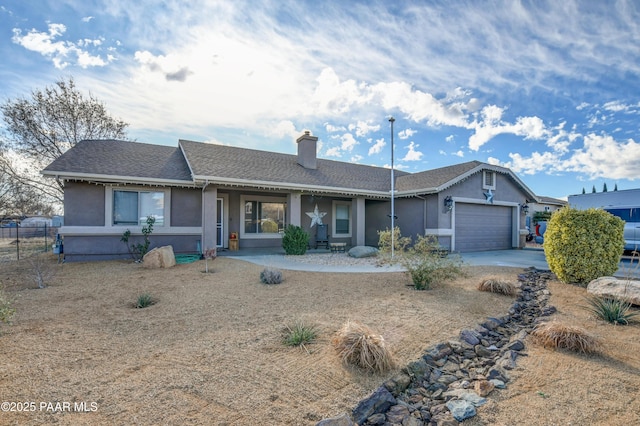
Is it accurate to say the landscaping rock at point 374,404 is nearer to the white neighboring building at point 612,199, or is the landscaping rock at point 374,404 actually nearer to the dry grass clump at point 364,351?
the dry grass clump at point 364,351

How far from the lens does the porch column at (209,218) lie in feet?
35.9

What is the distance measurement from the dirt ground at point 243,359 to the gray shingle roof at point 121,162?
507 centimetres

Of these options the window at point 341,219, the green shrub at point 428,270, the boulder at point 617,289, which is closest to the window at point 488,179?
the window at point 341,219

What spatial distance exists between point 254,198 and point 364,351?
11.5 meters

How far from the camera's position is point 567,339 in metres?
4.05

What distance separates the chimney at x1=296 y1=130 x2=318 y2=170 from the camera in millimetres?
15570

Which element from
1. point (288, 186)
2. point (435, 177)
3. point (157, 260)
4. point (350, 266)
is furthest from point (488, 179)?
point (157, 260)

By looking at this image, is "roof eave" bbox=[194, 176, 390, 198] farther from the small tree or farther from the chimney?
the chimney

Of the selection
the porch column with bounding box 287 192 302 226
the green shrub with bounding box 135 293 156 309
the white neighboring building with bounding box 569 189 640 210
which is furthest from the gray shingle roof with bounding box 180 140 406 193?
the white neighboring building with bounding box 569 189 640 210

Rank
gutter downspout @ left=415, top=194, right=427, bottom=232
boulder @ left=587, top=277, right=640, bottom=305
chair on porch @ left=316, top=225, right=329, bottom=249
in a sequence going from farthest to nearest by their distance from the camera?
chair on porch @ left=316, top=225, right=329, bottom=249, gutter downspout @ left=415, top=194, right=427, bottom=232, boulder @ left=587, top=277, right=640, bottom=305

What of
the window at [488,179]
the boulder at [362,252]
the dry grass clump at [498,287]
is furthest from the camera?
the window at [488,179]

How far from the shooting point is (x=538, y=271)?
9.02 metres

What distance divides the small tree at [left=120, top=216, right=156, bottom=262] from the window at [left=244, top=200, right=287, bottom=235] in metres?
4.09

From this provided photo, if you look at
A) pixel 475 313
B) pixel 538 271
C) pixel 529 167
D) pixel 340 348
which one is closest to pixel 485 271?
pixel 538 271
